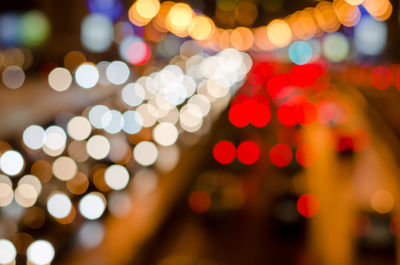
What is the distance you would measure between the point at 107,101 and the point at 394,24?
7803 mm

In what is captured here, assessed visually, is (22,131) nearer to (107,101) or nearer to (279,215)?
(279,215)

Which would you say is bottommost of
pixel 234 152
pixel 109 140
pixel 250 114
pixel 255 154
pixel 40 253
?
pixel 250 114

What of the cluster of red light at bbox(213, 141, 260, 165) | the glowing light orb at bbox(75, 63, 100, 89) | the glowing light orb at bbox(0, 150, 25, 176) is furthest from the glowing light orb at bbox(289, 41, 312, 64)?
the glowing light orb at bbox(0, 150, 25, 176)

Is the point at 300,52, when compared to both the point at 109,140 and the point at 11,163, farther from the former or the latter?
the point at 11,163

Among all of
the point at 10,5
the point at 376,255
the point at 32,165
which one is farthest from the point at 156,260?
the point at 10,5

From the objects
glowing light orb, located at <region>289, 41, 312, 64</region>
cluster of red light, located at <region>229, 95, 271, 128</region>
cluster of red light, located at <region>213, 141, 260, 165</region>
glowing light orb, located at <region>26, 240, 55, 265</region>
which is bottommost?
glowing light orb, located at <region>289, 41, 312, 64</region>

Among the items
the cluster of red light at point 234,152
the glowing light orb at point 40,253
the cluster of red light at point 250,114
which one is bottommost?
the cluster of red light at point 250,114

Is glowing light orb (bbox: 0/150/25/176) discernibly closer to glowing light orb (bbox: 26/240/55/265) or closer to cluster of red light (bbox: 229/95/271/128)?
glowing light orb (bbox: 26/240/55/265)

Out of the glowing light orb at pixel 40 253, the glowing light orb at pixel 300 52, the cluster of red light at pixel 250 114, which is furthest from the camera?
the glowing light orb at pixel 300 52

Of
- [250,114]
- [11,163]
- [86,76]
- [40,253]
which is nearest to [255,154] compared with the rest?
[86,76]

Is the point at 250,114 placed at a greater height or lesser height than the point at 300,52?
greater

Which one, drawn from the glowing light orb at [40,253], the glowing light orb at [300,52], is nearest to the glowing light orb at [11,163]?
the glowing light orb at [40,253]

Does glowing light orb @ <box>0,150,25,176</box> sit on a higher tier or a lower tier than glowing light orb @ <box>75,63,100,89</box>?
higher

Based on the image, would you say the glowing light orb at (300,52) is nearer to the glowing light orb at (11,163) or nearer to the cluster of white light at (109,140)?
the cluster of white light at (109,140)
